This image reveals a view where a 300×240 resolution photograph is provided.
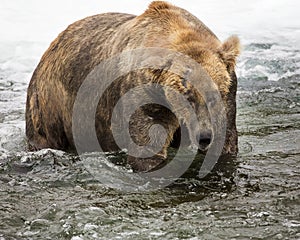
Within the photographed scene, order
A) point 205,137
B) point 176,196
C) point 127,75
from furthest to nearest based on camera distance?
point 127,75 < point 176,196 < point 205,137

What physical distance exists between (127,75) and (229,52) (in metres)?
0.79

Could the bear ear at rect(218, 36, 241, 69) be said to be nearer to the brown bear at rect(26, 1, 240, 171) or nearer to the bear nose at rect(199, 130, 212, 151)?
the brown bear at rect(26, 1, 240, 171)

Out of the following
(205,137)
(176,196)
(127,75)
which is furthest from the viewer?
(127,75)

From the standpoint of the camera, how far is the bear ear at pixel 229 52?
4.62 meters

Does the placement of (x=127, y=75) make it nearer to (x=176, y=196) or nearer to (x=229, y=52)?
(x=229, y=52)

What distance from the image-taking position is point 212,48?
465 cm

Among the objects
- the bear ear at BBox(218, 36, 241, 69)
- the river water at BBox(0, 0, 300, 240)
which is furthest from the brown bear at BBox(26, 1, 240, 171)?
the river water at BBox(0, 0, 300, 240)

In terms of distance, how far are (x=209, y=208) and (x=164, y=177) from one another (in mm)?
807

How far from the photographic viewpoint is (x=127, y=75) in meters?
4.88

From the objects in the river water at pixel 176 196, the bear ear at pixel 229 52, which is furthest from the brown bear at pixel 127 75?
the river water at pixel 176 196

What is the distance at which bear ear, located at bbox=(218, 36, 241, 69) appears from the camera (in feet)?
15.2

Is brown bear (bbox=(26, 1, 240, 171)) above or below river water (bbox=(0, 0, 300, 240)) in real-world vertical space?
above

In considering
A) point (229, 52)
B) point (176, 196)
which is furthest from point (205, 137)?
point (229, 52)

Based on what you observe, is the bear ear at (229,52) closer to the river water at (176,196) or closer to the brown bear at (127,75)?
the brown bear at (127,75)
